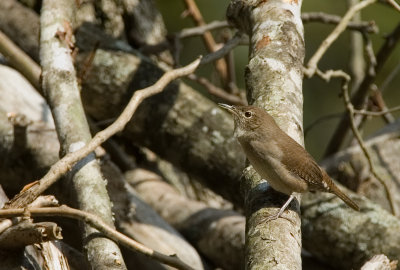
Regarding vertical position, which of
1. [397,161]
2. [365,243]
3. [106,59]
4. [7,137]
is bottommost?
[365,243]

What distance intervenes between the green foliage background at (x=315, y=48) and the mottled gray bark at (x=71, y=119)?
9.20ft

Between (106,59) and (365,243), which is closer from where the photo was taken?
(365,243)

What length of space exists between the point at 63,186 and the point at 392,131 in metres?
2.99

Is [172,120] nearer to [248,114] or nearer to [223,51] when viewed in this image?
[223,51]

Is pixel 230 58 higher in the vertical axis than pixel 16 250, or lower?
higher

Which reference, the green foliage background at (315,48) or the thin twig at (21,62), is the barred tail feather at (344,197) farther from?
the green foliage background at (315,48)

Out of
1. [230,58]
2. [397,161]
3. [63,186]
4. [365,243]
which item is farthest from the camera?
[230,58]

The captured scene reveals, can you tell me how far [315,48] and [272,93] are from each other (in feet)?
15.6

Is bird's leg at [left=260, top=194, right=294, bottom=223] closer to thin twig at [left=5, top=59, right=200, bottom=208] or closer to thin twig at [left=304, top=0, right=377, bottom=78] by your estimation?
thin twig at [left=5, top=59, right=200, bottom=208]

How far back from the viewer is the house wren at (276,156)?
3.46 meters

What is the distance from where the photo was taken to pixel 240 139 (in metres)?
4.04

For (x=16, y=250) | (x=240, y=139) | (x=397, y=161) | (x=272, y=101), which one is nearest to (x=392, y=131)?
(x=397, y=161)

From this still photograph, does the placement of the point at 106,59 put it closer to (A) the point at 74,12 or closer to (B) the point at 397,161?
(A) the point at 74,12

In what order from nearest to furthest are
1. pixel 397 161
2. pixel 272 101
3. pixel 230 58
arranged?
pixel 272 101 → pixel 397 161 → pixel 230 58
